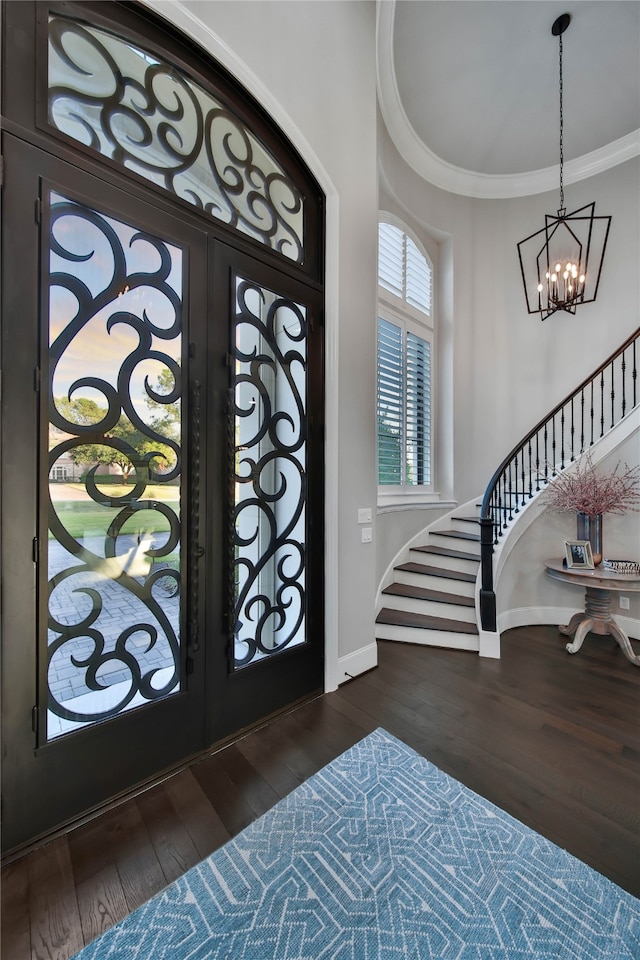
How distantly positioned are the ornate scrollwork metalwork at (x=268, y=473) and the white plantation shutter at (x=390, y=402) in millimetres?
2028

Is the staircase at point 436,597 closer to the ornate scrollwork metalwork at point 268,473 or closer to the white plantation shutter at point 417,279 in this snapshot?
the ornate scrollwork metalwork at point 268,473

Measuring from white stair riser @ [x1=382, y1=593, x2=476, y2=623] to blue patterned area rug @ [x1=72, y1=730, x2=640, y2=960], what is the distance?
1877 millimetres

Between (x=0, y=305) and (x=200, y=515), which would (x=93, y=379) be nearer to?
(x=0, y=305)

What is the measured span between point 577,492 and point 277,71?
3897 millimetres

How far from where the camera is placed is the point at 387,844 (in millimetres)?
1460

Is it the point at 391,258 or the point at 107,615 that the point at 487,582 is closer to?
the point at 107,615

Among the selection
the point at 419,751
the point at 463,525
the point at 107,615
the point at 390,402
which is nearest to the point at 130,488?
the point at 107,615

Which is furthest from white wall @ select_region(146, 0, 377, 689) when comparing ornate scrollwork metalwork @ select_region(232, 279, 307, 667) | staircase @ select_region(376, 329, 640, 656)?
staircase @ select_region(376, 329, 640, 656)

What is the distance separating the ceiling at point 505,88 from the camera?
3139 millimetres

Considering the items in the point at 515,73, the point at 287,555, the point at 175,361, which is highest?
the point at 515,73

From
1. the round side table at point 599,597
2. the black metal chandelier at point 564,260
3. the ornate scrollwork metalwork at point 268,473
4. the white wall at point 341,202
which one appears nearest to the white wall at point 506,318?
the black metal chandelier at point 564,260

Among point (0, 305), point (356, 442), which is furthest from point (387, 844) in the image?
point (0, 305)

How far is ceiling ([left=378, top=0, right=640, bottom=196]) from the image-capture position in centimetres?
314

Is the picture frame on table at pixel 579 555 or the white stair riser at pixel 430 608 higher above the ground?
the picture frame on table at pixel 579 555
